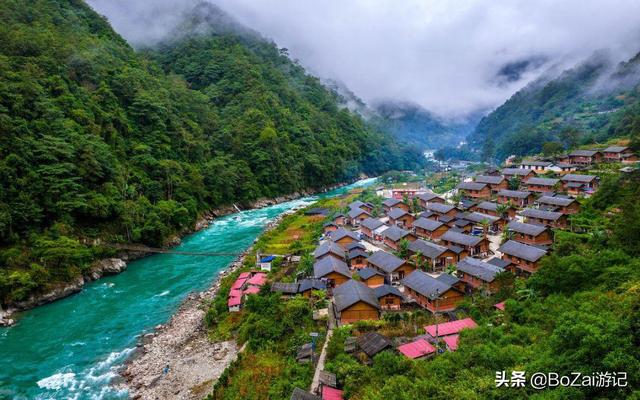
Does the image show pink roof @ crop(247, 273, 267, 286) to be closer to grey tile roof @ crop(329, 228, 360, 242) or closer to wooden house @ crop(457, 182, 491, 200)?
grey tile roof @ crop(329, 228, 360, 242)

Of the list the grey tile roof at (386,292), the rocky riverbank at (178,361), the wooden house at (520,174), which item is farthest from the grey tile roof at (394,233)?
the wooden house at (520,174)

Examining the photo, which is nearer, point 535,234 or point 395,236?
point 535,234

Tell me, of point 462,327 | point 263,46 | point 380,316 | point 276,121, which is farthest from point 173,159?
point 263,46

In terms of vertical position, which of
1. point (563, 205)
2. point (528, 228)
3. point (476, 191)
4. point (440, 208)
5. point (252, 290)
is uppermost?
point (476, 191)

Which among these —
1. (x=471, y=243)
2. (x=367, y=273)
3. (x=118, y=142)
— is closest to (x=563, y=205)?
(x=471, y=243)

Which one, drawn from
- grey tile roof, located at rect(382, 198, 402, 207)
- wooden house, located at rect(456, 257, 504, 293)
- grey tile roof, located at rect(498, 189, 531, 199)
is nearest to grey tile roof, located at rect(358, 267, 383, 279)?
wooden house, located at rect(456, 257, 504, 293)

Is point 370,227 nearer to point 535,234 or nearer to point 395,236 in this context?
point 395,236
